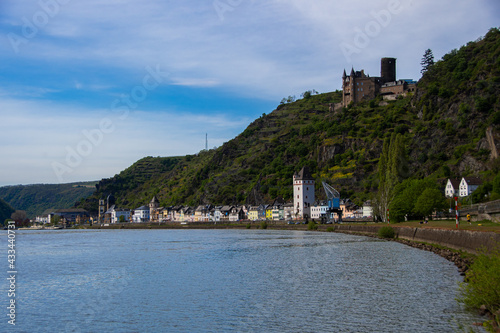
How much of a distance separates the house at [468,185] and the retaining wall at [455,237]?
140 feet

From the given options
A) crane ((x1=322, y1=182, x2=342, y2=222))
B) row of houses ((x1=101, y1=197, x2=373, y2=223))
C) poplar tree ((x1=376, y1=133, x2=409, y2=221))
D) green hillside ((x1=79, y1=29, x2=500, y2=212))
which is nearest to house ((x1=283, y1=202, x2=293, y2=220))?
row of houses ((x1=101, y1=197, x2=373, y2=223))

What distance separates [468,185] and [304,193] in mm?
54521

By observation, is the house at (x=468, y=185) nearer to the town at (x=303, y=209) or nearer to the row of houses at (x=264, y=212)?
the town at (x=303, y=209)

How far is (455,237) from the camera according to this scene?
4119 centimetres

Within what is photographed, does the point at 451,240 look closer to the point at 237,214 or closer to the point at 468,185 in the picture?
the point at 468,185

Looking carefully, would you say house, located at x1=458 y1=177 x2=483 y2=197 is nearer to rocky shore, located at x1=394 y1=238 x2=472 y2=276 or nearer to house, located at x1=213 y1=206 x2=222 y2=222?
rocky shore, located at x1=394 y1=238 x2=472 y2=276

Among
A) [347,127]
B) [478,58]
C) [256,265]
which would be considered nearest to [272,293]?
[256,265]

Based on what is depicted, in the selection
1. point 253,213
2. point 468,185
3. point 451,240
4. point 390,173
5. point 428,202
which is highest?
point 390,173

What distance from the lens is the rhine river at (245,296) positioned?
20203mm

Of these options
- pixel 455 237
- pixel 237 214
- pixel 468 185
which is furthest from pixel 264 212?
pixel 455 237

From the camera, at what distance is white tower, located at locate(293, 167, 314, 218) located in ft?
488

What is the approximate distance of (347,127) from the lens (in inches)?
6978

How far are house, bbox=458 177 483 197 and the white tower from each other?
168 ft

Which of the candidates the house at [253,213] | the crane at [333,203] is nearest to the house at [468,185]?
the crane at [333,203]
